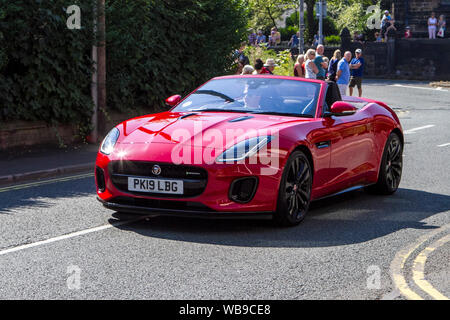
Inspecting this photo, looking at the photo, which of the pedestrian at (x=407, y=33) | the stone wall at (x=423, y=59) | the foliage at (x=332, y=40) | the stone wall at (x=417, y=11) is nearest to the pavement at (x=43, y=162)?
the stone wall at (x=423, y=59)

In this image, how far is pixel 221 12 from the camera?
18.3 metres

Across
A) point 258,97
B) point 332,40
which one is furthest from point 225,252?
point 332,40

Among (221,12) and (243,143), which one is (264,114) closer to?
(243,143)

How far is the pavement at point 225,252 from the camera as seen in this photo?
5723 mm

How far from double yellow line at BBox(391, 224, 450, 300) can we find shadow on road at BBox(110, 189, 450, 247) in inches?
17.6

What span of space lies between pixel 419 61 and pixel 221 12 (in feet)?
105

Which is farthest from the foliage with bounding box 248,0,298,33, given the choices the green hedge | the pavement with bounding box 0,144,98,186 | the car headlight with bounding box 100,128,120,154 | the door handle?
the car headlight with bounding box 100,128,120,154

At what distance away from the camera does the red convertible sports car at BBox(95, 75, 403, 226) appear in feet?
24.3

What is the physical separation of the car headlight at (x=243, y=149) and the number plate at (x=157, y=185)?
1.42ft

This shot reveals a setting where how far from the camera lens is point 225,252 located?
22.5 feet

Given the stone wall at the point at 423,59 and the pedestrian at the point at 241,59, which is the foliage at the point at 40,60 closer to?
the pedestrian at the point at 241,59

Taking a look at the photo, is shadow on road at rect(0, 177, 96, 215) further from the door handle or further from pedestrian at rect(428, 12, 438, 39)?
pedestrian at rect(428, 12, 438, 39)

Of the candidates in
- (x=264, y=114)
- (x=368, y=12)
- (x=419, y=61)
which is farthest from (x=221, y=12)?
(x=368, y=12)
